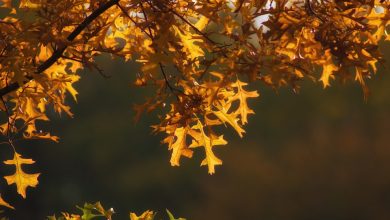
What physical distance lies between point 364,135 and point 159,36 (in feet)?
29.6

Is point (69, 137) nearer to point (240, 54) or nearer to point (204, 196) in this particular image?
point (204, 196)

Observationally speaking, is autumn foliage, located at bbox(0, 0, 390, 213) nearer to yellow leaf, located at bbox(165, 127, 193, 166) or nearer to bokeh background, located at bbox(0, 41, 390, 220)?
yellow leaf, located at bbox(165, 127, 193, 166)

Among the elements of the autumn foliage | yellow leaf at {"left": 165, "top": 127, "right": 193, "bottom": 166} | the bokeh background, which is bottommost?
the bokeh background

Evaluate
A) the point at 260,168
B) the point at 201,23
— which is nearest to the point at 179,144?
the point at 201,23

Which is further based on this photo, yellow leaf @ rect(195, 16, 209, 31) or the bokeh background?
the bokeh background

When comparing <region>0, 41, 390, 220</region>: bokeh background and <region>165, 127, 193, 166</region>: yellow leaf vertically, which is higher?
<region>165, 127, 193, 166</region>: yellow leaf

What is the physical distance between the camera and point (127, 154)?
41.2ft

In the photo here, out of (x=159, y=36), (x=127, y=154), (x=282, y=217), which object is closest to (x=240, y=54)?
(x=159, y=36)

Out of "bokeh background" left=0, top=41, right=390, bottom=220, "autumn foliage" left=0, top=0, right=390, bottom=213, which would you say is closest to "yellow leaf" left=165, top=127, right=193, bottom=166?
"autumn foliage" left=0, top=0, right=390, bottom=213

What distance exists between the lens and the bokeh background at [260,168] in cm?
1148

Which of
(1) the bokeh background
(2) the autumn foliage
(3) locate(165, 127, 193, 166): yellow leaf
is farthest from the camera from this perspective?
(1) the bokeh background

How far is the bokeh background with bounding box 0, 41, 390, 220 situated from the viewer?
11.5 meters

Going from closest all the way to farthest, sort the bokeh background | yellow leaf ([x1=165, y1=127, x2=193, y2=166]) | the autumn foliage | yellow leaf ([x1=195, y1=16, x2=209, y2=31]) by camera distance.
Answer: the autumn foliage
yellow leaf ([x1=165, y1=127, x2=193, y2=166])
yellow leaf ([x1=195, y1=16, x2=209, y2=31])
the bokeh background

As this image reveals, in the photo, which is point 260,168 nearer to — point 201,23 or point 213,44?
point 201,23
